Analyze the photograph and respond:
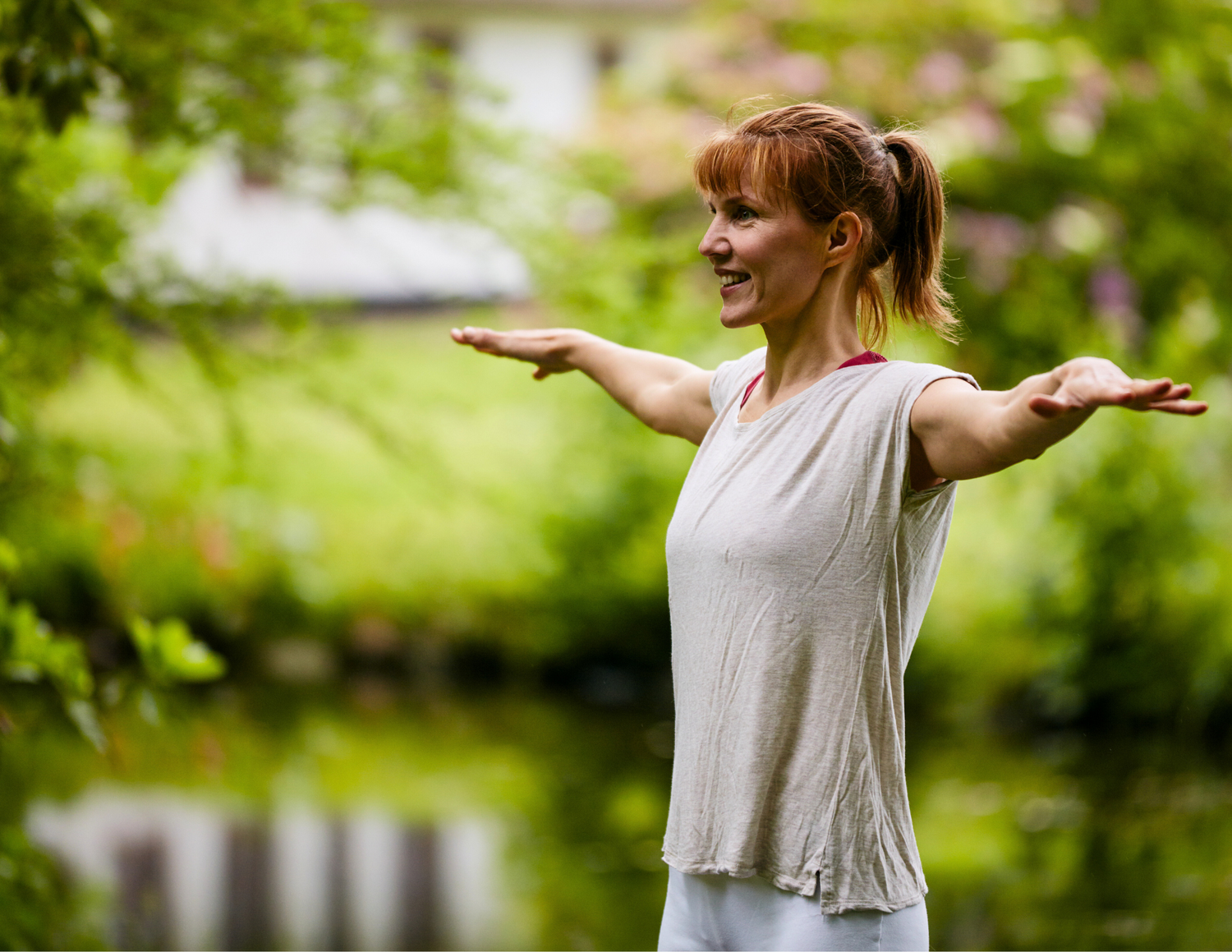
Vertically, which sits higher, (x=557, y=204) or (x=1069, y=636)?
(x=557, y=204)

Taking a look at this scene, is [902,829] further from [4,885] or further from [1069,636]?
→ [1069,636]

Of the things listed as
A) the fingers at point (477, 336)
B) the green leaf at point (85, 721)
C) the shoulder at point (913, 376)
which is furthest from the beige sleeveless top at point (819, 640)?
the green leaf at point (85, 721)

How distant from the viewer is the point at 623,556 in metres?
6.66

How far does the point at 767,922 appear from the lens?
139 cm

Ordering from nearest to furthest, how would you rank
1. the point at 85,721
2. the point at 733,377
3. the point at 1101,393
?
the point at 1101,393
the point at 733,377
the point at 85,721

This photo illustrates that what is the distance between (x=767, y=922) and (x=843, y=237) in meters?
0.70

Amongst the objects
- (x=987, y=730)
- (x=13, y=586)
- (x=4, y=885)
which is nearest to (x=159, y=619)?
(x=13, y=586)

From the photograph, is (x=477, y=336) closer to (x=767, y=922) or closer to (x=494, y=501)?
(x=767, y=922)

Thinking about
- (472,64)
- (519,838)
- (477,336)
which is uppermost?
(472,64)

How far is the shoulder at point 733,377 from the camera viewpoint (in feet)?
5.25

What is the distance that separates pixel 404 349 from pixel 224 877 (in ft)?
21.4

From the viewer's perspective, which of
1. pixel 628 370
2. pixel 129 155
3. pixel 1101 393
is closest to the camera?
pixel 1101 393

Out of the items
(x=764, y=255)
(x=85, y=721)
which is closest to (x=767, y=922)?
(x=764, y=255)

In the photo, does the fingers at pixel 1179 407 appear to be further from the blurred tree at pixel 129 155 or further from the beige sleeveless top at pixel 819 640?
the blurred tree at pixel 129 155
